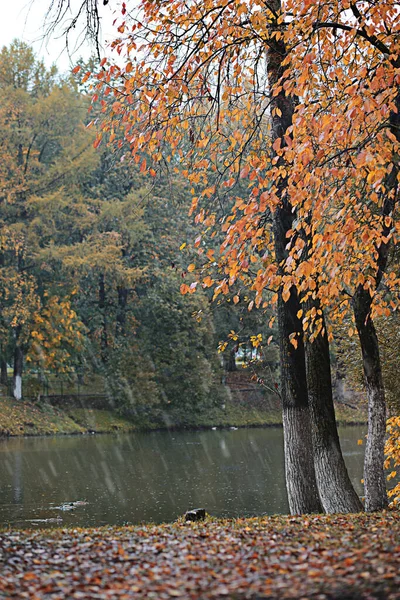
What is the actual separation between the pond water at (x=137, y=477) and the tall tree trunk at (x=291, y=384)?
455 cm

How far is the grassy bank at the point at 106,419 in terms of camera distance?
28125 millimetres

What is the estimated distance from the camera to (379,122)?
8023mm

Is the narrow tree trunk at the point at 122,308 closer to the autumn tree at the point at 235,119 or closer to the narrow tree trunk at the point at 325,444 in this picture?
the autumn tree at the point at 235,119

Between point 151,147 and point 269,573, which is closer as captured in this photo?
point 269,573

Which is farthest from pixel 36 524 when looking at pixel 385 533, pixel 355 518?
pixel 385 533

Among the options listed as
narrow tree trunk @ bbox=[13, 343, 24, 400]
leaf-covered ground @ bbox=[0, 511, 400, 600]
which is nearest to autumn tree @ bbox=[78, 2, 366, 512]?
leaf-covered ground @ bbox=[0, 511, 400, 600]

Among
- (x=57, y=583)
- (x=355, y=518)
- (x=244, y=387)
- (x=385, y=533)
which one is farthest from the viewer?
(x=244, y=387)

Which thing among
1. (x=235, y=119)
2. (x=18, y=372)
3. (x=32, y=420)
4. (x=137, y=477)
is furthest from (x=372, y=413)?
(x=18, y=372)

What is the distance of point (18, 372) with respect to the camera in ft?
98.0

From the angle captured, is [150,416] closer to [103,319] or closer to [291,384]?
[103,319]

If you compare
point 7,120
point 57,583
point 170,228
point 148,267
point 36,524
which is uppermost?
point 7,120

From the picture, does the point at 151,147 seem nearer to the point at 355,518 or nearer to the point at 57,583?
the point at 355,518

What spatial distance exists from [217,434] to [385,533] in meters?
25.9

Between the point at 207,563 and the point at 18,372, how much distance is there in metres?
25.8
